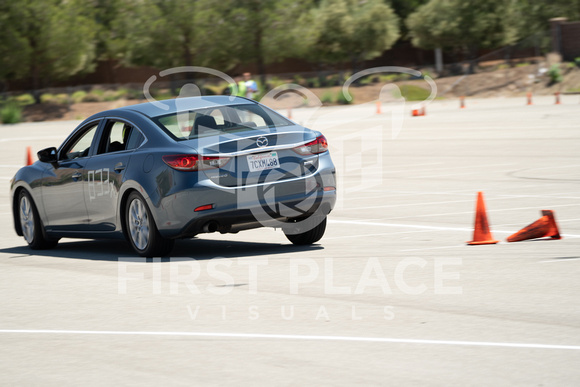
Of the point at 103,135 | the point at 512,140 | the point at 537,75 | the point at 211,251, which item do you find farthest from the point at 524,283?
the point at 537,75

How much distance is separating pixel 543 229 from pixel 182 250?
4063 millimetres

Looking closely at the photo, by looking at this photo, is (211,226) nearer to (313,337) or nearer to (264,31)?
(313,337)

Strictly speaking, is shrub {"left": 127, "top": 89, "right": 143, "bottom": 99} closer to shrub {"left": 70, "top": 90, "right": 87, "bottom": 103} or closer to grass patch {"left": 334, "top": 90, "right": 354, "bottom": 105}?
shrub {"left": 70, "top": 90, "right": 87, "bottom": 103}

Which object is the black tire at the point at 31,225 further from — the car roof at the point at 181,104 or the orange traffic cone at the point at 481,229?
the orange traffic cone at the point at 481,229

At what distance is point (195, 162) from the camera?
376 inches

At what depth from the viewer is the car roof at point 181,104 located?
34.3ft

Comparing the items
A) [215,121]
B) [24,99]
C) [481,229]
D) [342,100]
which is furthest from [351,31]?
[481,229]

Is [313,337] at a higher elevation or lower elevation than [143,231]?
lower

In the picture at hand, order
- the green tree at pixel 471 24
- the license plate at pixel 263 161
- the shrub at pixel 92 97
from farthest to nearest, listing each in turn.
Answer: the green tree at pixel 471 24, the shrub at pixel 92 97, the license plate at pixel 263 161

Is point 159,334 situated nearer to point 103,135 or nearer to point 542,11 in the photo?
point 103,135

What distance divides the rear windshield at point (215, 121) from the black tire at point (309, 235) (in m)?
1.22

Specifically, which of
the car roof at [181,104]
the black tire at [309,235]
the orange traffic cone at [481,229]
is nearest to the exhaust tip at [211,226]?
the black tire at [309,235]

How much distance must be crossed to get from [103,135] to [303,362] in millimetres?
5792

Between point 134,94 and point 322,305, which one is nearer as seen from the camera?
point 322,305
